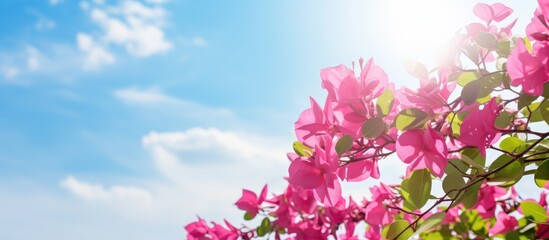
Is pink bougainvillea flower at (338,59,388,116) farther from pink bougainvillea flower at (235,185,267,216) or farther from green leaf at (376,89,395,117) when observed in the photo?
pink bougainvillea flower at (235,185,267,216)

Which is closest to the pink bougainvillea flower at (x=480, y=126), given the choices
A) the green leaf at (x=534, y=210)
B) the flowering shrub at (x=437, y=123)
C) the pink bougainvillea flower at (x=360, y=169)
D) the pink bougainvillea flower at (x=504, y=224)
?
the flowering shrub at (x=437, y=123)

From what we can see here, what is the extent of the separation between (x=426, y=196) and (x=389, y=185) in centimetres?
52

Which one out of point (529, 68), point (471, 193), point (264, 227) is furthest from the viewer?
point (264, 227)

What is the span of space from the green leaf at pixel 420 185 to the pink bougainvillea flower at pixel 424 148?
129mm

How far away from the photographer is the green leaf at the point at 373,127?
103 centimetres

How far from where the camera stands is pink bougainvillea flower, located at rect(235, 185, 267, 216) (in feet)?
7.19

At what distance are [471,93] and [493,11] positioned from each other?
438mm

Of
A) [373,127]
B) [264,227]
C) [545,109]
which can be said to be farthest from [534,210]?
[264,227]

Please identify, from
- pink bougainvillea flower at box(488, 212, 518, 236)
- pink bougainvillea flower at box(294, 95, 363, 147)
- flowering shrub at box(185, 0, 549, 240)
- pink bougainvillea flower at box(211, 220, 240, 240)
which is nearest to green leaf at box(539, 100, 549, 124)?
flowering shrub at box(185, 0, 549, 240)

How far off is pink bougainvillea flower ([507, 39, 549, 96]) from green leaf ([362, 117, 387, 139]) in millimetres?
255

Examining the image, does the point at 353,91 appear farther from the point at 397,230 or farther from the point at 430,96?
the point at 397,230

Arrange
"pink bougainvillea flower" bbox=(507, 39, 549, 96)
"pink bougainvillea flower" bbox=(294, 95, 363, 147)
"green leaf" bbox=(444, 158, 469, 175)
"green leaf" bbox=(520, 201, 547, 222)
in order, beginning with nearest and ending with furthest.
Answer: "pink bougainvillea flower" bbox=(507, 39, 549, 96)
"pink bougainvillea flower" bbox=(294, 95, 363, 147)
"green leaf" bbox=(444, 158, 469, 175)
"green leaf" bbox=(520, 201, 547, 222)

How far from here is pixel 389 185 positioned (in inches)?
68.0

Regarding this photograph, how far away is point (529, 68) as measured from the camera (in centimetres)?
102
